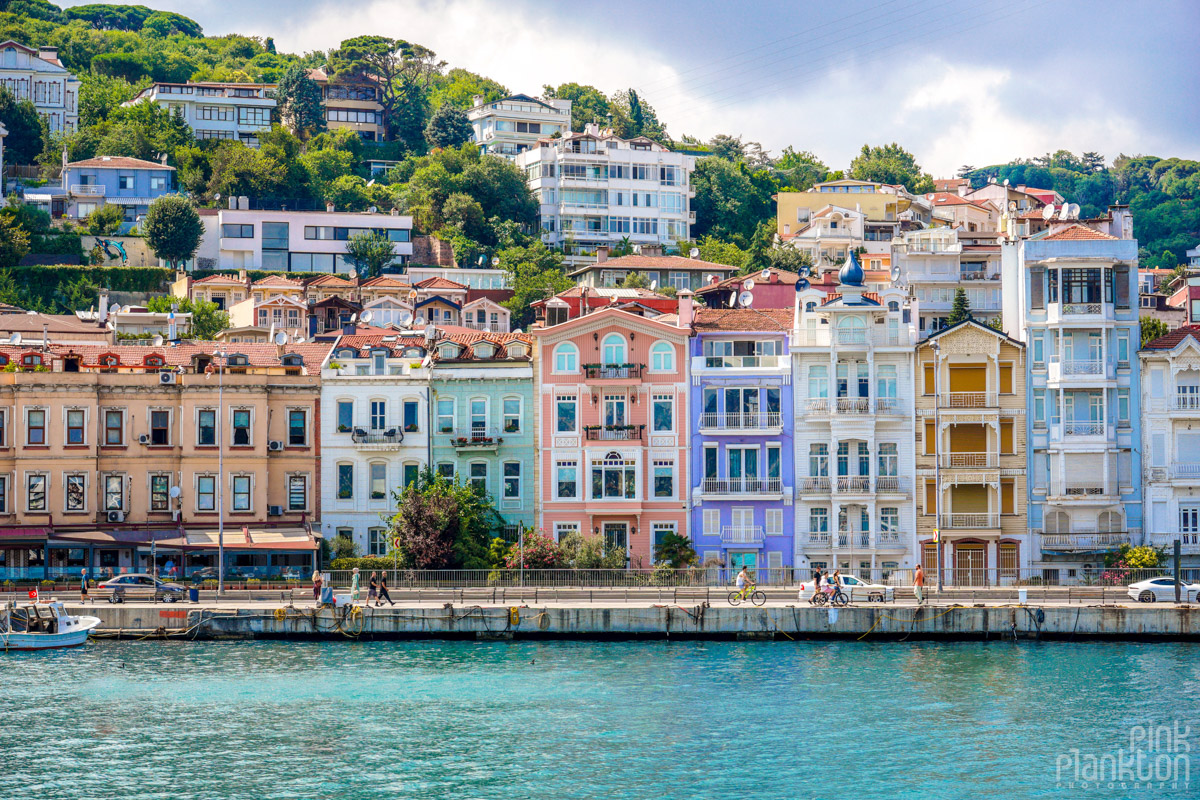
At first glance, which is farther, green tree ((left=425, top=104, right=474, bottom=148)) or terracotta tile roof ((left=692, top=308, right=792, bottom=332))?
green tree ((left=425, top=104, right=474, bottom=148))

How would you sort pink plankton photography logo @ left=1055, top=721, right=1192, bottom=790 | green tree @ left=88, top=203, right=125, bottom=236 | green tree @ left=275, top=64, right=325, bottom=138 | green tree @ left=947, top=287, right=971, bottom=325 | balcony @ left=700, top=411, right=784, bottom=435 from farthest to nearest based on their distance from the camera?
green tree @ left=275, top=64, right=325, bottom=138 < green tree @ left=88, top=203, right=125, bottom=236 < green tree @ left=947, top=287, right=971, bottom=325 < balcony @ left=700, top=411, right=784, bottom=435 < pink plankton photography logo @ left=1055, top=721, right=1192, bottom=790

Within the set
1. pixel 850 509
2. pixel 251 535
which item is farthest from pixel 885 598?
pixel 251 535

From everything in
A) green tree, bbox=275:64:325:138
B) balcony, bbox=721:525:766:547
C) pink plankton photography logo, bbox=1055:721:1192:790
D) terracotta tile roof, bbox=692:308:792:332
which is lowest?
pink plankton photography logo, bbox=1055:721:1192:790

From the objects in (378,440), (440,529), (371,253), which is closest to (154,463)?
(378,440)

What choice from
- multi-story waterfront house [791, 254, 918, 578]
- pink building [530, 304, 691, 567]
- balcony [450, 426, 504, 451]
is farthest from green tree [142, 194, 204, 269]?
multi-story waterfront house [791, 254, 918, 578]

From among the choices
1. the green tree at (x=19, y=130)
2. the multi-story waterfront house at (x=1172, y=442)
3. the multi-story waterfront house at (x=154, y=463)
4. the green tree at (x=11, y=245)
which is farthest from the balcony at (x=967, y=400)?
the green tree at (x=19, y=130)

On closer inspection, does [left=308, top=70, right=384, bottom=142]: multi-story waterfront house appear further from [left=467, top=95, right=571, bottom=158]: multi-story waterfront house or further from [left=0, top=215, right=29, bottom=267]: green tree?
[left=0, top=215, right=29, bottom=267]: green tree

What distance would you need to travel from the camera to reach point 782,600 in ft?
186

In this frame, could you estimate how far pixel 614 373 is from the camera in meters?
65.0

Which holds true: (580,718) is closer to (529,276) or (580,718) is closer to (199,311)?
(199,311)

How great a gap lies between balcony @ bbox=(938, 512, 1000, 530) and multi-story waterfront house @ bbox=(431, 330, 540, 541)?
52.6 feet

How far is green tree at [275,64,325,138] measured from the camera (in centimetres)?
14888

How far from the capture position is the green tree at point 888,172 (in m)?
148

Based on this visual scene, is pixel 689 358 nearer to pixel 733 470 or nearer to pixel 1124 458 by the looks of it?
pixel 733 470
